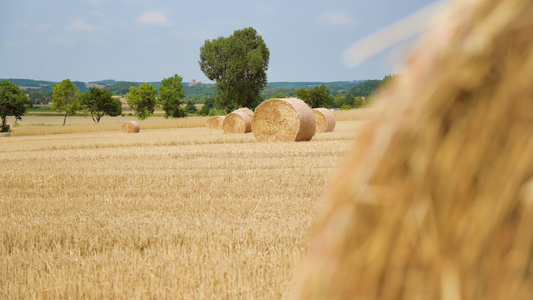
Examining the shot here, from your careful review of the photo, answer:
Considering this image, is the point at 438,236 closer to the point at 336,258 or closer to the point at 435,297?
the point at 435,297

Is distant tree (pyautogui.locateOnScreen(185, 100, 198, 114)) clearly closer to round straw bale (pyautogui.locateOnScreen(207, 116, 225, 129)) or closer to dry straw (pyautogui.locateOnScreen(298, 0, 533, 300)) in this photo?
round straw bale (pyautogui.locateOnScreen(207, 116, 225, 129))

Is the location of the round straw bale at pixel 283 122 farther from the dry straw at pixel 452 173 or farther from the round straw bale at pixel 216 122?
the dry straw at pixel 452 173

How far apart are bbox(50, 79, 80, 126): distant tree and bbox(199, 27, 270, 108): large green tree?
1779 centimetres

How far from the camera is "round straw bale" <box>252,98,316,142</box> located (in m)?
15.0

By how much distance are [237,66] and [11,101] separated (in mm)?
26212

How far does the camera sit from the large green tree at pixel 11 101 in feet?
173

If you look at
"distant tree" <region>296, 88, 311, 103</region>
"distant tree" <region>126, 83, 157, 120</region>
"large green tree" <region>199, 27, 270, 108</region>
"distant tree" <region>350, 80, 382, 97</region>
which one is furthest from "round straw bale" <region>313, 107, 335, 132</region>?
"distant tree" <region>296, 88, 311, 103</region>

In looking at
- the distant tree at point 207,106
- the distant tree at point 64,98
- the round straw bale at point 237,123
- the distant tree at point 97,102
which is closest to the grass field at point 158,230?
the round straw bale at point 237,123

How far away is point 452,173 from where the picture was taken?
1310 mm

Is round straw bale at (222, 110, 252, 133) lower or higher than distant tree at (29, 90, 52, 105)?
lower

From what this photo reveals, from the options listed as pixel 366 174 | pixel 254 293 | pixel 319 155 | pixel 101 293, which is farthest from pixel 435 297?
pixel 319 155

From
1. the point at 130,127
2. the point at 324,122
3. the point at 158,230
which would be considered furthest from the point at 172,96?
the point at 158,230

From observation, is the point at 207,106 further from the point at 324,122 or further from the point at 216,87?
the point at 324,122

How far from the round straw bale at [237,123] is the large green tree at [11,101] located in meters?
38.5
